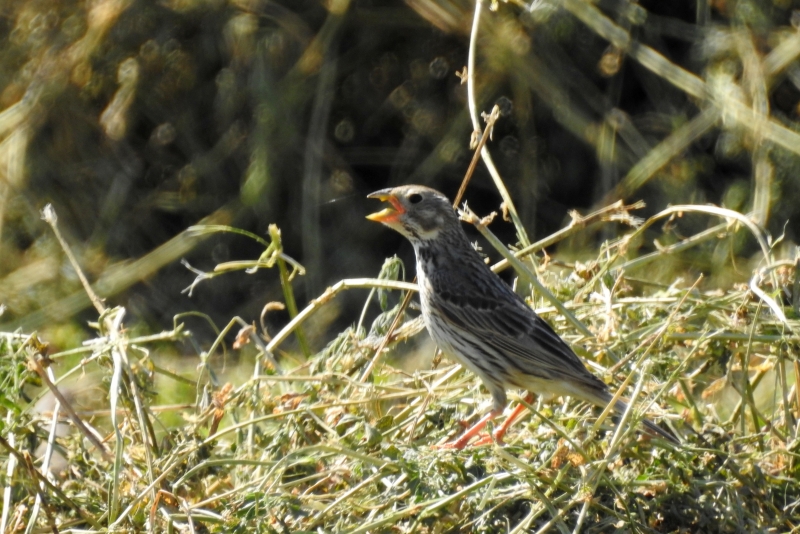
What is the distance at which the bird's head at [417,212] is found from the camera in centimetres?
432

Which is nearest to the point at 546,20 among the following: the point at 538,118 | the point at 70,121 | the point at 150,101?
the point at 538,118

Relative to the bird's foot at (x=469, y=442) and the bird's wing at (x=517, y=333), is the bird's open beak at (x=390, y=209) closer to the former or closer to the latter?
the bird's wing at (x=517, y=333)

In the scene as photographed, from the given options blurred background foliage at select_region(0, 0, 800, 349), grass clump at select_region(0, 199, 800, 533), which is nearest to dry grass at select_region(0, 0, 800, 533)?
grass clump at select_region(0, 199, 800, 533)

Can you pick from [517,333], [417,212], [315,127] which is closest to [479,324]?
[517,333]

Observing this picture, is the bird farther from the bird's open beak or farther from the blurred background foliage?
the blurred background foliage

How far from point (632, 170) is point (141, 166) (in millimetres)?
2699

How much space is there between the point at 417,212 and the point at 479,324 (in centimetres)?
52

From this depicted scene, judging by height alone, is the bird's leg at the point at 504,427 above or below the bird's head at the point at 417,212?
below

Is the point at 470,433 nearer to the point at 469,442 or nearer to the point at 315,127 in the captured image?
the point at 469,442

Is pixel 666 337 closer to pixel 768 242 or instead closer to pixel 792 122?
pixel 768 242

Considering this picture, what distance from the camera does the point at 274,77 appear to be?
630cm

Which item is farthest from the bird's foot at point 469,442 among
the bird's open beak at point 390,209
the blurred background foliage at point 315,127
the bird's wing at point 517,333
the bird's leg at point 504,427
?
the blurred background foliage at point 315,127

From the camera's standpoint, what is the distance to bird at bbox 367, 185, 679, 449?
3.59 m

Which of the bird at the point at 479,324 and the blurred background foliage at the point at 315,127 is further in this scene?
the blurred background foliage at the point at 315,127
